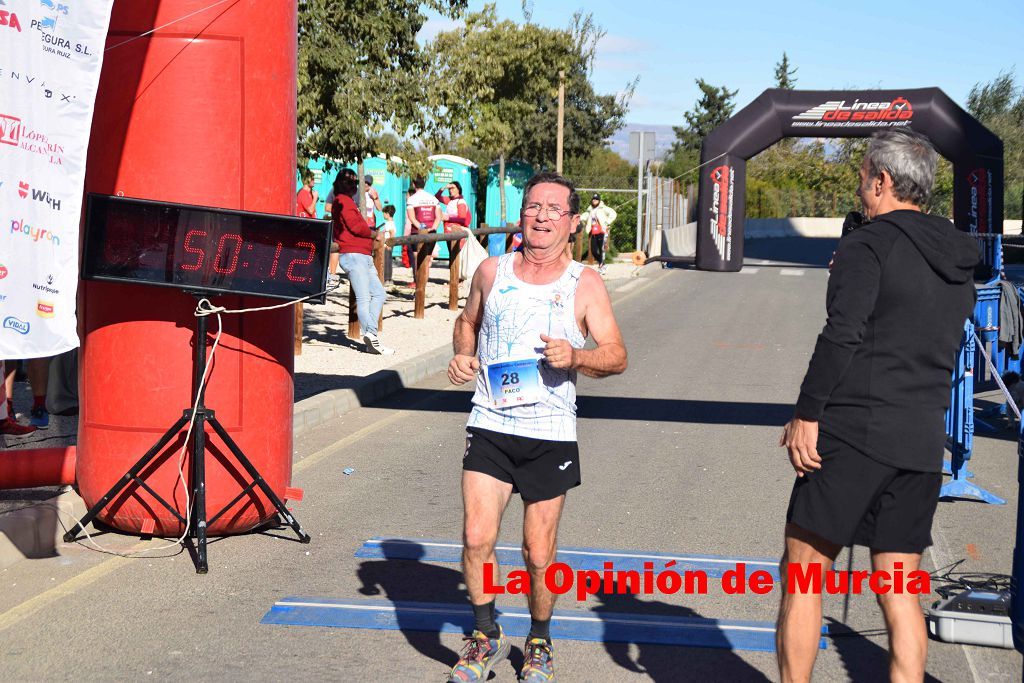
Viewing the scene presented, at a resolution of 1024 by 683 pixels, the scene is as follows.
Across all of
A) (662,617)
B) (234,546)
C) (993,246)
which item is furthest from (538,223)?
(993,246)

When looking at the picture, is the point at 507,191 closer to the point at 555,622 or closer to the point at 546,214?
the point at 555,622

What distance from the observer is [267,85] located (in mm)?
6770

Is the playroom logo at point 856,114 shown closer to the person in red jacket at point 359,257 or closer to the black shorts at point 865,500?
the person in red jacket at point 359,257

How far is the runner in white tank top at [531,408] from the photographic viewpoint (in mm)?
4637

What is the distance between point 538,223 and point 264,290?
93.1 inches

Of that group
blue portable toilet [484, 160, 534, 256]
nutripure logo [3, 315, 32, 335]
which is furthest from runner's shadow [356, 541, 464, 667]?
blue portable toilet [484, 160, 534, 256]

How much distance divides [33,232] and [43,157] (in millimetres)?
345

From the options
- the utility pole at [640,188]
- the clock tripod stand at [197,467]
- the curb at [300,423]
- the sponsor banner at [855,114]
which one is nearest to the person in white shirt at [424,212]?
the curb at [300,423]

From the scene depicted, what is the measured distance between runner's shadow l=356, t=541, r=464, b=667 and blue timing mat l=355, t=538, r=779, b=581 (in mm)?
19

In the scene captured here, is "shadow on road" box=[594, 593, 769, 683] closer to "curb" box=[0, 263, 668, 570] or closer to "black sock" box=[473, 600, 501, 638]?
"black sock" box=[473, 600, 501, 638]

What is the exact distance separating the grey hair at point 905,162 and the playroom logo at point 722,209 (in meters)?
14.2

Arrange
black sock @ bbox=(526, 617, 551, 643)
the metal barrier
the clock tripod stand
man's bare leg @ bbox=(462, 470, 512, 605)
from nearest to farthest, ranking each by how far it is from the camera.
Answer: man's bare leg @ bbox=(462, 470, 512, 605) < black sock @ bbox=(526, 617, 551, 643) < the clock tripod stand < the metal barrier

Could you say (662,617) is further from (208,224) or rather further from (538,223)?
(208,224)

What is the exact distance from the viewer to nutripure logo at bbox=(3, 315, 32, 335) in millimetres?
5598
